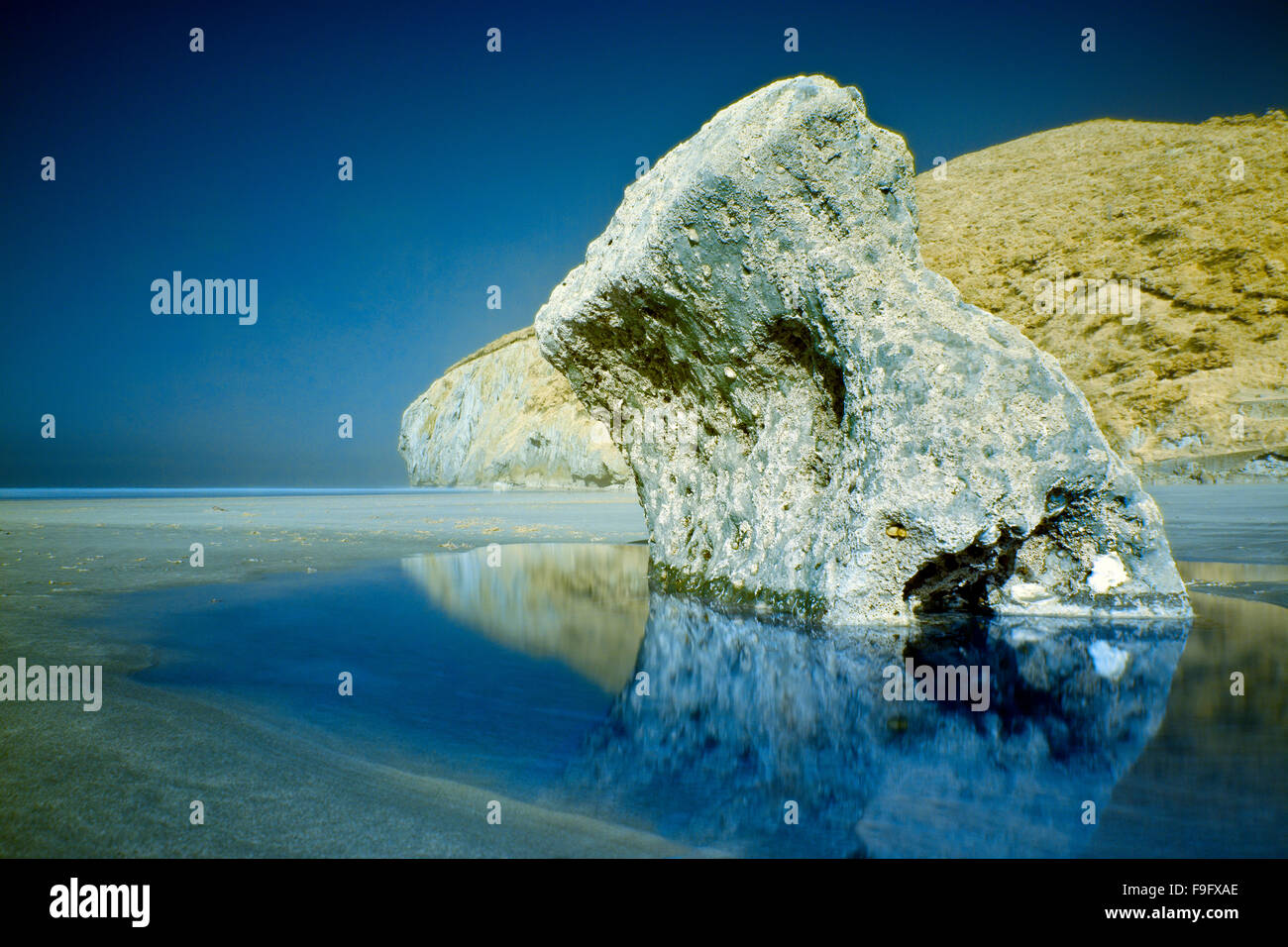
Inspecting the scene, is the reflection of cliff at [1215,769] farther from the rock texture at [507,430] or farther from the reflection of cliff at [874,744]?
Answer: the rock texture at [507,430]

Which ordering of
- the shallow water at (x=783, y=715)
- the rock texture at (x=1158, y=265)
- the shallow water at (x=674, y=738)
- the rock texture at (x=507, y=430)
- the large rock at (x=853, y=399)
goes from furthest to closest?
the rock texture at (x=507, y=430) < the rock texture at (x=1158, y=265) < the large rock at (x=853, y=399) < the shallow water at (x=783, y=715) < the shallow water at (x=674, y=738)

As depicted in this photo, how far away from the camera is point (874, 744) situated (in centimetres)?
294

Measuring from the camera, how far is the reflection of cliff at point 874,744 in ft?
7.18

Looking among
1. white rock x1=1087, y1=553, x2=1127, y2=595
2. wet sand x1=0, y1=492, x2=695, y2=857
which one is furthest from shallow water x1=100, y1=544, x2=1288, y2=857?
white rock x1=1087, y1=553, x2=1127, y2=595

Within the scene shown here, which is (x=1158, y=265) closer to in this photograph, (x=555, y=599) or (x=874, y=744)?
(x=555, y=599)

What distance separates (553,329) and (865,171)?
3.55 meters

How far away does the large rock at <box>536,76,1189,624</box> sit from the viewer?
5328mm

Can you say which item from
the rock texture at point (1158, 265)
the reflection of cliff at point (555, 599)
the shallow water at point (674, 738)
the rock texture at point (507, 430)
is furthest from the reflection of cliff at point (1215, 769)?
the rock texture at point (507, 430)

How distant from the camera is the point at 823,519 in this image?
5.87m

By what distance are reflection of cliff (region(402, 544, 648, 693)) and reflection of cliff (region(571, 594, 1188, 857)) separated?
0.41 m

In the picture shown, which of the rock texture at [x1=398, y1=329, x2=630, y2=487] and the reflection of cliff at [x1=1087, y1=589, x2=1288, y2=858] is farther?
the rock texture at [x1=398, y1=329, x2=630, y2=487]

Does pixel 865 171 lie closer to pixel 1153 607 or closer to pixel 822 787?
pixel 1153 607

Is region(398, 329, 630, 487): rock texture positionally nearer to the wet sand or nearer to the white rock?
the white rock

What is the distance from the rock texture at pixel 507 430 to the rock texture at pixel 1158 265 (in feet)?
87.8
